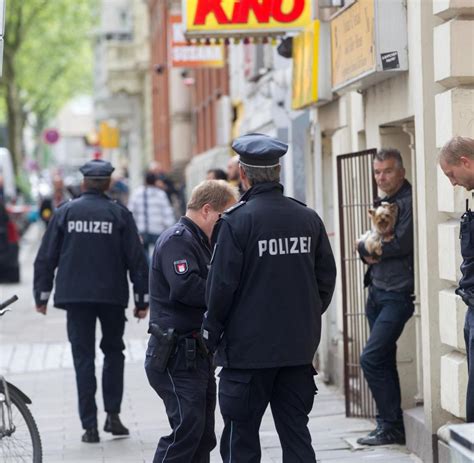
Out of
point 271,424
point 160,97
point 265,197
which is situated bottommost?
point 271,424

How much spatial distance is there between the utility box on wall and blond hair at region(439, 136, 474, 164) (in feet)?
8.27

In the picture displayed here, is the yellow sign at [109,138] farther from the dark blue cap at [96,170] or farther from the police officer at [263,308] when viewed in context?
the police officer at [263,308]

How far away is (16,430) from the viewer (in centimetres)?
793

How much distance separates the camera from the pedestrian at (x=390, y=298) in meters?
9.59

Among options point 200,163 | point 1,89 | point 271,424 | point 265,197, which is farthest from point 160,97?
point 265,197

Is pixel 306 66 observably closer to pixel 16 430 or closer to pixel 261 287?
pixel 16 430

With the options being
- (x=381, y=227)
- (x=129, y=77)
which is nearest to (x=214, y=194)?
(x=381, y=227)

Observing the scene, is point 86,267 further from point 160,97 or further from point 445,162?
point 160,97

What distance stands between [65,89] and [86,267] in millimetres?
69978

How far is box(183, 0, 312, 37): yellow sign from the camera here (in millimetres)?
13008

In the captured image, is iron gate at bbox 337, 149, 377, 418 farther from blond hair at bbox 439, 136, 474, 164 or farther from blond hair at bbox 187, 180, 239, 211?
blond hair at bbox 439, 136, 474, 164

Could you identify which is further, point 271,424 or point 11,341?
point 11,341

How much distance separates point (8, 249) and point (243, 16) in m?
13.5

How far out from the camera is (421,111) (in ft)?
29.1
